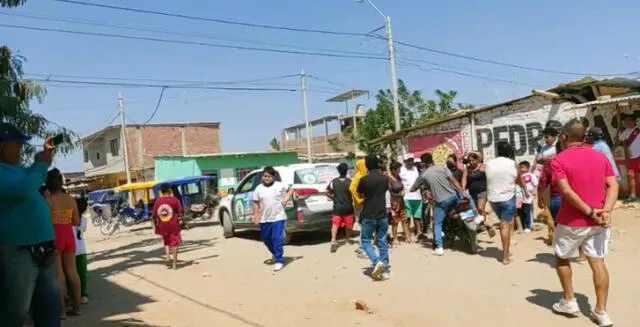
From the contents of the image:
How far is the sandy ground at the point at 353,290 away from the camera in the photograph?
5.90 meters

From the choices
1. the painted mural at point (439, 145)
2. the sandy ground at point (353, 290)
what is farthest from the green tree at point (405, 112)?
the sandy ground at point (353, 290)

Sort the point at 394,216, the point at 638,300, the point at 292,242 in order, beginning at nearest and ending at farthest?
the point at 638,300 < the point at 394,216 < the point at 292,242

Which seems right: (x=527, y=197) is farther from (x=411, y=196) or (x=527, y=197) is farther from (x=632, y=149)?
(x=632, y=149)

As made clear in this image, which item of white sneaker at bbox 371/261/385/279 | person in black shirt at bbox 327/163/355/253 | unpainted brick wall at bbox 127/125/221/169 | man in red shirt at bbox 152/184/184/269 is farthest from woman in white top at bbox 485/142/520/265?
unpainted brick wall at bbox 127/125/221/169

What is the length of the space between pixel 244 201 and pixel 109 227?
410 inches

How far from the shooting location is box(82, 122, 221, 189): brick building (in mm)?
45625

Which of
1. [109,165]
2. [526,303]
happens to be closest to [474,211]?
[526,303]

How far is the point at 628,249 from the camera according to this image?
27.9 feet

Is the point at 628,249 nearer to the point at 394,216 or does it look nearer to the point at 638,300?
the point at 638,300

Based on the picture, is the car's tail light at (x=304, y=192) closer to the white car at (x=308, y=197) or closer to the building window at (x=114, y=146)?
the white car at (x=308, y=197)

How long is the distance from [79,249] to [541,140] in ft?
38.5

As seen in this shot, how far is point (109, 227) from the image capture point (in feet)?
69.9

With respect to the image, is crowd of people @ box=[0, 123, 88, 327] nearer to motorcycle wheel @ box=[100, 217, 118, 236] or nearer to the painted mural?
the painted mural

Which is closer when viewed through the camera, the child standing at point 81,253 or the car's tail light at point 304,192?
the child standing at point 81,253
